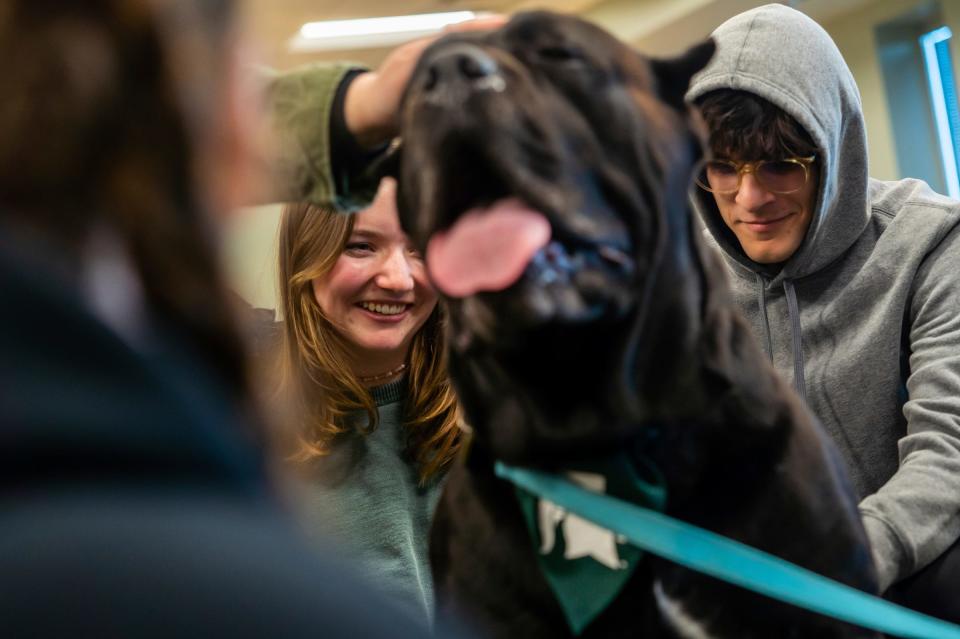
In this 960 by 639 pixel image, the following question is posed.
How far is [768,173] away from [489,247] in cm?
102

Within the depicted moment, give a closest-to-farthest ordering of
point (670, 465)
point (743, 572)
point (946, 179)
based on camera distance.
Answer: point (743, 572), point (670, 465), point (946, 179)

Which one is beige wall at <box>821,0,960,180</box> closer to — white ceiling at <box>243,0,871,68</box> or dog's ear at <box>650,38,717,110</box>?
white ceiling at <box>243,0,871,68</box>

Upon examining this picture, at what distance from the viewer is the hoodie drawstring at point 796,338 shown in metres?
1.87

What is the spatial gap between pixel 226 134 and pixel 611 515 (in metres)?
0.58

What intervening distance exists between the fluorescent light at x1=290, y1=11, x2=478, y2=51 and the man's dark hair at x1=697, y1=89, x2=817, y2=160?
3.85 metres

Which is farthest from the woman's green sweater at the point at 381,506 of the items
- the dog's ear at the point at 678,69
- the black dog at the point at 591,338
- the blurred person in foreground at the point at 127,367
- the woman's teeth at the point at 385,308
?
the blurred person in foreground at the point at 127,367

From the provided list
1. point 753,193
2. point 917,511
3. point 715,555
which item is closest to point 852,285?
point 753,193

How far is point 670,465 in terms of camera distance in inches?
41.8

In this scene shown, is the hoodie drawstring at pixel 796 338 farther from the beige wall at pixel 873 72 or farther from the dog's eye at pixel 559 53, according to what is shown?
the beige wall at pixel 873 72

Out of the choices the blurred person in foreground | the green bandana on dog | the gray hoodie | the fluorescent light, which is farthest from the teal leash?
the fluorescent light

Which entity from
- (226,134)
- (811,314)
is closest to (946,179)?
(811,314)

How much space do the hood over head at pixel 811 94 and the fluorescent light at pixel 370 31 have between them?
12.4ft

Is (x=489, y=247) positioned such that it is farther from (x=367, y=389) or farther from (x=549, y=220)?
(x=367, y=389)

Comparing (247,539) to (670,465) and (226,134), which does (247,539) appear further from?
(670,465)
